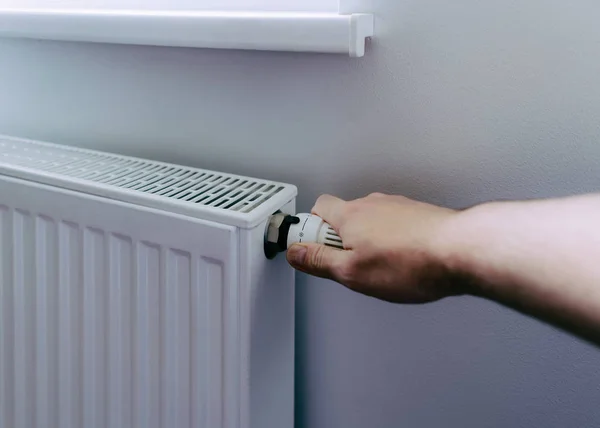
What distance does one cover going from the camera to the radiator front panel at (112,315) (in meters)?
0.64

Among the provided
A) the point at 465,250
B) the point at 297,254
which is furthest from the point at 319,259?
the point at 465,250

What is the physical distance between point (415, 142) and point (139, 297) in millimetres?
306

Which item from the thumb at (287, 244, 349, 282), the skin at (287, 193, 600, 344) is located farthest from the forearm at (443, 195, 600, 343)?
the thumb at (287, 244, 349, 282)

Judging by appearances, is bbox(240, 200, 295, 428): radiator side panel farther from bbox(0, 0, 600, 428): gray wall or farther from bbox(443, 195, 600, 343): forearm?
bbox(443, 195, 600, 343): forearm

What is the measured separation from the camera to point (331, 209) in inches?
24.6

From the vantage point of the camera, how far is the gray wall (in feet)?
1.95

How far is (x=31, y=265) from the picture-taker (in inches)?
29.6

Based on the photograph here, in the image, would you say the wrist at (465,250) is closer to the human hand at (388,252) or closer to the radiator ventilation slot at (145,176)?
the human hand at (388,252)

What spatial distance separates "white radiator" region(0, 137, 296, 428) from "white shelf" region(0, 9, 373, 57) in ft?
0.44

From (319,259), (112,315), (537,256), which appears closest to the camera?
(537,256)

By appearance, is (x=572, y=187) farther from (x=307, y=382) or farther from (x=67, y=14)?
(x=67, y=14)

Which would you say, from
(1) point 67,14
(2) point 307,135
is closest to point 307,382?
(2) point 307,135

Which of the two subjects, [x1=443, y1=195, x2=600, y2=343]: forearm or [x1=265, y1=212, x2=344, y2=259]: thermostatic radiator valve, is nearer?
[x1=443, y1=195, x2=600, y2=343]: forearm

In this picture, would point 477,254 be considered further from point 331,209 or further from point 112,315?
point 112,315
